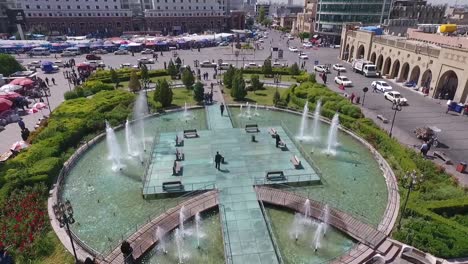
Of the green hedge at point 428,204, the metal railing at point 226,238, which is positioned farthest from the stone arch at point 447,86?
Result: the metal railing at point 226,238

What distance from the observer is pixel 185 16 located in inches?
4414

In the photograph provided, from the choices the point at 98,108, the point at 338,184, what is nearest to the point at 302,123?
the point at 338,184

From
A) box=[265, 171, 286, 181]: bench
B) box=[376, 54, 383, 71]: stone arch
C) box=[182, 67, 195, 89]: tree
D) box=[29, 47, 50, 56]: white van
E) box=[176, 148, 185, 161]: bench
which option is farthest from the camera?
box=[29, 47, 50, 56]: white van

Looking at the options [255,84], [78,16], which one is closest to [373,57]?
[255,84]

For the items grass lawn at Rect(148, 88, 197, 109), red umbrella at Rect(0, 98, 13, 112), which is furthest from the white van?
grass lawn at Rect(148, 88, 197, 109)

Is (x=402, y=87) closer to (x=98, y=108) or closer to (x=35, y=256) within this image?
(x=98, y=108)

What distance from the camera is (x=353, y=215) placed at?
1809 cm

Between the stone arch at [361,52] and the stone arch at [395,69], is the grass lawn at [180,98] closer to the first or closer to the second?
the stone arch at [395,69]

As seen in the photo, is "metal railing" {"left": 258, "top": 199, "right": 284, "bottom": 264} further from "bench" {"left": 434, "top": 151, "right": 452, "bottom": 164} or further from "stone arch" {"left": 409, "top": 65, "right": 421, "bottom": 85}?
"stone arch" {"left": 409, "top": 65, "right": 421, "bottom": 85}

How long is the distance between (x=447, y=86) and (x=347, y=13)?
50114 millimetres

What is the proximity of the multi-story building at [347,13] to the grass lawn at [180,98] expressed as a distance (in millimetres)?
61362

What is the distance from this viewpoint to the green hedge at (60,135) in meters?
20.1

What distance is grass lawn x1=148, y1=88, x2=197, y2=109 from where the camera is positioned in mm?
36744

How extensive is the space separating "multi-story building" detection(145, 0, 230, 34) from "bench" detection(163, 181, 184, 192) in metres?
101
